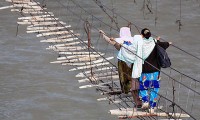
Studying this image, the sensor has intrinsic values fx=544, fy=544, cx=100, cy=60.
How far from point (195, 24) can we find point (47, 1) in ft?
12.5

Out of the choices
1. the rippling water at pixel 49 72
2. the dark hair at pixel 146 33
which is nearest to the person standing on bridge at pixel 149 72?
the dark hair at pixel 146 33

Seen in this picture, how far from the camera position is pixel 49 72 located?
9484mm

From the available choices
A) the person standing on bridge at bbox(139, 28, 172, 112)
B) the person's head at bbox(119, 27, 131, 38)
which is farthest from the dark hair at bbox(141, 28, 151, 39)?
the person's head at bbox(119, 27, 131, 38)

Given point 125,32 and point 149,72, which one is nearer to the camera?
point 149,72

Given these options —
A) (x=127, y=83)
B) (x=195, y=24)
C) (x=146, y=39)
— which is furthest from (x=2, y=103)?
(x=195, y=24)

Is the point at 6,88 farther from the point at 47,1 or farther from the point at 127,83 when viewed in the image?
the point at 47,1

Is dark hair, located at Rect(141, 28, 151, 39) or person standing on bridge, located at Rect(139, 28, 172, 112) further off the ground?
dark hair, located at Rect(141, 28, 151, 39)

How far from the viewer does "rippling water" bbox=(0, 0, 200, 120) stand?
815cm

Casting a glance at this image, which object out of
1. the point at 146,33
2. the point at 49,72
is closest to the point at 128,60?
the point at 146,33

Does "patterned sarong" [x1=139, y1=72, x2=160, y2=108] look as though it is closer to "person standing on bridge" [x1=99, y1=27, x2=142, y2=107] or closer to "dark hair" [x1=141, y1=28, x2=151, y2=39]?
"person standing on bridge" [x1=99, y1=27, x2=142, y2=107]

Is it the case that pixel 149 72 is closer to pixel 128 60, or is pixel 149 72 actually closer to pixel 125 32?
pixel 128 60

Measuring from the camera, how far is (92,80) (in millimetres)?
8406

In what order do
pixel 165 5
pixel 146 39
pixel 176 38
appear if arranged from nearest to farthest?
pixel 146 39 < pixel 176 38 < pixel 165 5

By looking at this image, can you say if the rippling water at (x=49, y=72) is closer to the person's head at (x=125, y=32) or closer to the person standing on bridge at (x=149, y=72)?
the person standing on bridge at (x=149, y=72)
